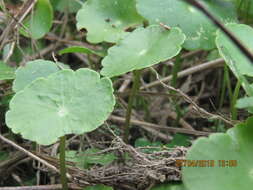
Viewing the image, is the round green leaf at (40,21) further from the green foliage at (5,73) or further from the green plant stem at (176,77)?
the green plant stem at (176,77)

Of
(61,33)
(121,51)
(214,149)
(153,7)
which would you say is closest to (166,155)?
(214,149)

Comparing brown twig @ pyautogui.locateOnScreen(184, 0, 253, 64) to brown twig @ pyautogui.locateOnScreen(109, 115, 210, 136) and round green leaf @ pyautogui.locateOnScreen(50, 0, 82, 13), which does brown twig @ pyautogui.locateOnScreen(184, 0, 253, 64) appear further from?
round green leaf @ pyautogui.locateOnScreen(50, 0, 82, 13)

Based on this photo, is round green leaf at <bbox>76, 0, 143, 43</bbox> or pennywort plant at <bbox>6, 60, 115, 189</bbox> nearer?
pennywort plant at <bbox>6, 60, 115, 189</bbox>

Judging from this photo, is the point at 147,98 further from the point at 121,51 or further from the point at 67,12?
the point at 67,12
